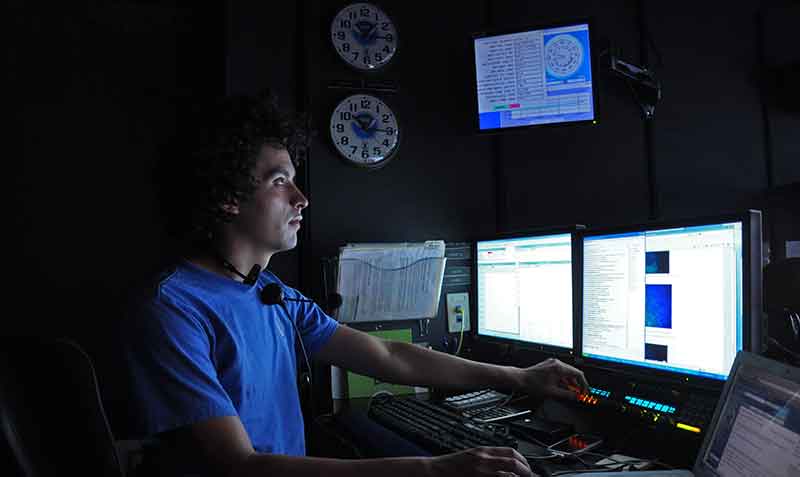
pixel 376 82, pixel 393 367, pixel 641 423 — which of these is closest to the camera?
pixel 641 423

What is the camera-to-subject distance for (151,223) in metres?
2.29

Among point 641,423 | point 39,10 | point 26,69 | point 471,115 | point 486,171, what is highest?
point 39,10

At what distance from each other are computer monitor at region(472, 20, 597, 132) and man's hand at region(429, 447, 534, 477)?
1.41 m

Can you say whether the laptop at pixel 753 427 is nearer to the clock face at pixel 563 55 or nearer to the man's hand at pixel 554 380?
the man's hand at pixel 554 380

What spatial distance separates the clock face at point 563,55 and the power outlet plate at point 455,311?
86 cm

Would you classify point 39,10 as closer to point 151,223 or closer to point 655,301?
point 151,223

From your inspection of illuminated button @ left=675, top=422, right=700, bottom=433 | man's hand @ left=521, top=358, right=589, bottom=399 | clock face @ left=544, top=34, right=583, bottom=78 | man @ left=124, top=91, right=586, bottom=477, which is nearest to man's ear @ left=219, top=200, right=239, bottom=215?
man @ left=124, top=91, right=586, bottom=477

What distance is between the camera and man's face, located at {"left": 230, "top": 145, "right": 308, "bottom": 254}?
4.39 ft

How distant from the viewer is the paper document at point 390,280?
6.17ft

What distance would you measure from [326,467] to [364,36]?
1542 mm

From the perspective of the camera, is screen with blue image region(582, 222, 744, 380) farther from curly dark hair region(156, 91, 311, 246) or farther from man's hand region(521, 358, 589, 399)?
curly dark hair region(156, 91, 311, 246)

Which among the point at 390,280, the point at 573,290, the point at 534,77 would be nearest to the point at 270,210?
the point at 390,280

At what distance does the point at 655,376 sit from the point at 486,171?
113 centimetres

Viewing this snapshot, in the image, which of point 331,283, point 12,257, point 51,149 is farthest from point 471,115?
point 12,257
